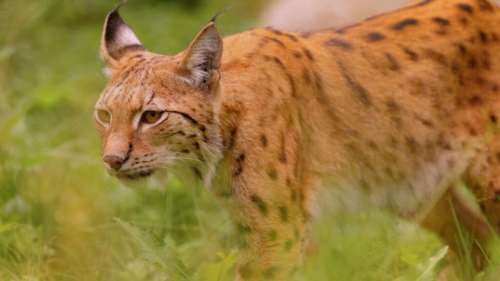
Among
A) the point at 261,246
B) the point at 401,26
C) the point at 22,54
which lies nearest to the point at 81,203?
the point at 261,246

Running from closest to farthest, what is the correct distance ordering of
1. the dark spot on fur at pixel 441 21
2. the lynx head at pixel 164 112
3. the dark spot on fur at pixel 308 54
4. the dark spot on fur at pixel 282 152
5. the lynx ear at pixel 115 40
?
the lynx head at pixel 164 112 → the dark spot on fur at pixel 282 152 → the lynx ear at pixel 115 40 → the dark spot on fur at pixel 308 54 → the dark spot on fur at pixel 441 21

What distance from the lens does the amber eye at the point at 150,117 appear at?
6.79 meters

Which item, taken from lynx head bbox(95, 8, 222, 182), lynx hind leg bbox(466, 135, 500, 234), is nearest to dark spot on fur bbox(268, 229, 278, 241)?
lynx head bbox(95, 8, 222, 182)

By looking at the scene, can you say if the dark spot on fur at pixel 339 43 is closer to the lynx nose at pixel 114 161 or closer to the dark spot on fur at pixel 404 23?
the dark spot on fur at pixel 404 23

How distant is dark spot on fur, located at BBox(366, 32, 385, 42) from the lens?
7.81 m

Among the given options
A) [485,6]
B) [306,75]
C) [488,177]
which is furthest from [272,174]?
[485,6]

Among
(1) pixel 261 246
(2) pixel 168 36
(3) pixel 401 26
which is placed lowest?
(2) pixel 168 36

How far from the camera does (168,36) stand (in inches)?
591

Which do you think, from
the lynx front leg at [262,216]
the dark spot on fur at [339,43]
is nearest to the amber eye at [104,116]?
the lynx front leg at [262,216]

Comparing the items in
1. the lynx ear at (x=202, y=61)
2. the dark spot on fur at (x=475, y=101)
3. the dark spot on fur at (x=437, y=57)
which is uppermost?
the lynx ear at (x=202, y=61)

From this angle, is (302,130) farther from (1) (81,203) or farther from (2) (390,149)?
(1) (81,203)

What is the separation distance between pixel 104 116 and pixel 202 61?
60cm

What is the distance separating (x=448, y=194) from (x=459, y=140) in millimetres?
399

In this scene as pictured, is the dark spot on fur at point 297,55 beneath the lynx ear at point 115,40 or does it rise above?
beneath
